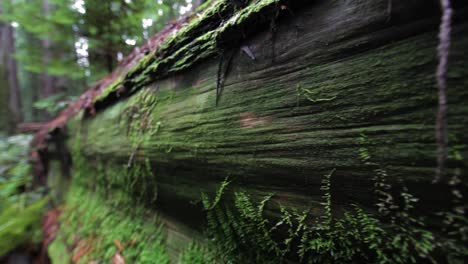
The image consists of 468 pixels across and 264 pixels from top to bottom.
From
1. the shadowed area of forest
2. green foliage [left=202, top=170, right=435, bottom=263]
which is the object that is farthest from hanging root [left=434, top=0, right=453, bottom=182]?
green foliage [left=202, top=170, right=435, bottom=263]

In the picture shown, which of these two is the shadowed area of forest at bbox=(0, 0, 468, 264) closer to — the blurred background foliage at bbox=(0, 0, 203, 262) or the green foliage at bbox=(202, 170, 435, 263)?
the green foliage at bbox=(202, 170, 435, 263)

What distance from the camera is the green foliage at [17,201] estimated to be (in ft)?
11.7

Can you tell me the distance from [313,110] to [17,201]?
624 centimetres

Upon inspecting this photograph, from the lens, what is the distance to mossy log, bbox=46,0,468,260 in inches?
32.5

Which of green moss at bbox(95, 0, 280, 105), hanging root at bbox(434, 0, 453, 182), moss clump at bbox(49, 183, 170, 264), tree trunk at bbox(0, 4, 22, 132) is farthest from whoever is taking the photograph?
tree trunk at bbox(0, 4, 22, 132)

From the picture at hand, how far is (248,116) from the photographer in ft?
4.50

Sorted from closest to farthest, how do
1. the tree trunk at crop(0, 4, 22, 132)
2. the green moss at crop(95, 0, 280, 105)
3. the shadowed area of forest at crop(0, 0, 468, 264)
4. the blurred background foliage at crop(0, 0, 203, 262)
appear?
1. the shadowed area of forest at crop(0, 0, 468, 264)
2. the green moss at crop(95, 0, 280, 105)
3. the blurred background foliage at crop(0, 0, 203, 262)
4. the tree trunk at crop(0, 4, 22, 132)

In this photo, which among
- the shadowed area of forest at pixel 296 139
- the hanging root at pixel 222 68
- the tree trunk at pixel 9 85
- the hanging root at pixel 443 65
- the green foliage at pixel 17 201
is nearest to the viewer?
the hanging root at pixel 443 65

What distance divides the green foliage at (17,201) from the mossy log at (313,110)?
3266mm

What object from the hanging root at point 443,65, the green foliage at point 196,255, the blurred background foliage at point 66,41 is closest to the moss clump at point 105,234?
the green foliage at point 196,255

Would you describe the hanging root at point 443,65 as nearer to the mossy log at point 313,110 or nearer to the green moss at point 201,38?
the mossy log at point 313,110

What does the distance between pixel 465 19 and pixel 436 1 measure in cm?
11

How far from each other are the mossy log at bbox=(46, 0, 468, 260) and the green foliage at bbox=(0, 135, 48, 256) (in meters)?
3.27

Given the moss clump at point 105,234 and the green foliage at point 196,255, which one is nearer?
the green foliage at point 196,255
